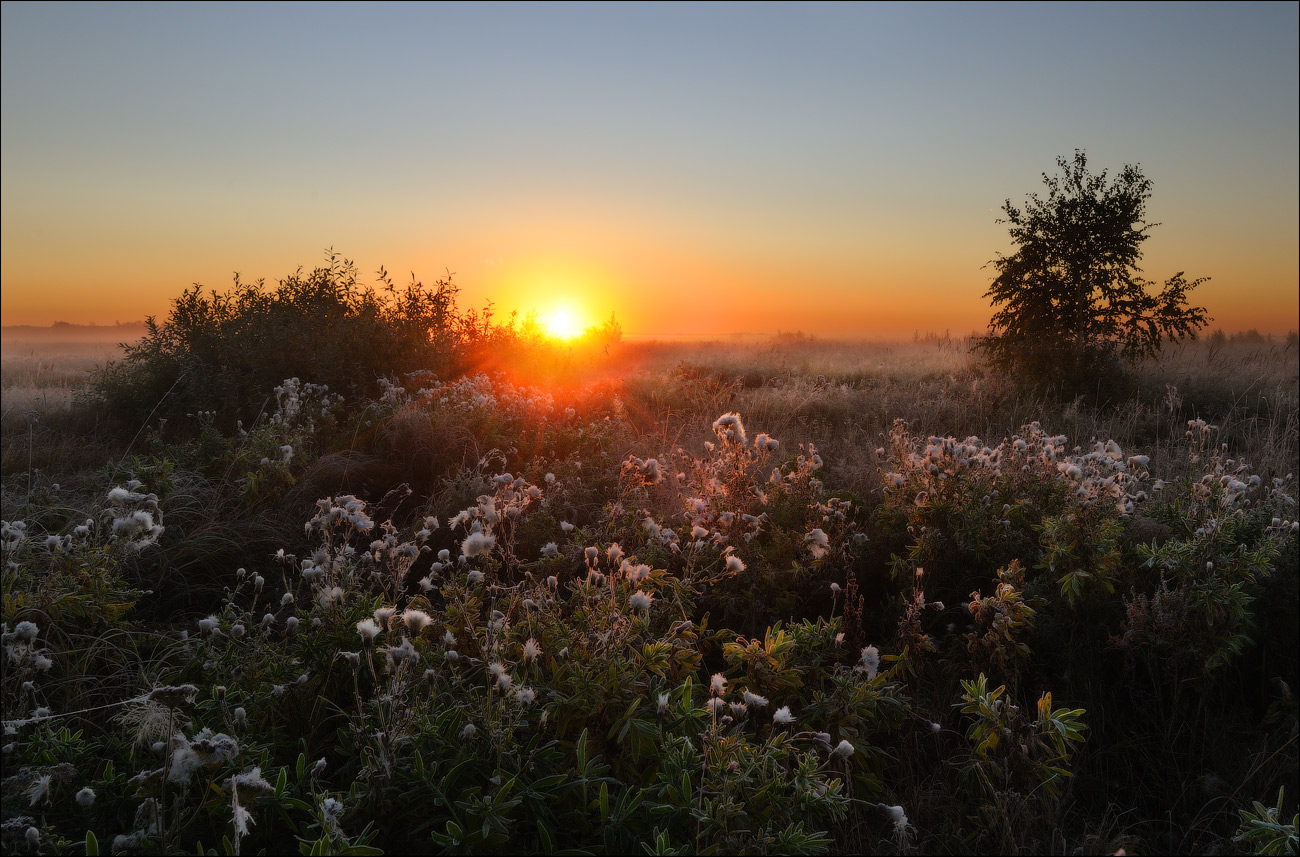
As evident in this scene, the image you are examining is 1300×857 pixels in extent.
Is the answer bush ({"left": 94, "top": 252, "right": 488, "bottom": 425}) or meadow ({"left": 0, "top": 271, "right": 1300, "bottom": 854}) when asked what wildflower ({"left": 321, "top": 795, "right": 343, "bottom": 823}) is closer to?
meadow ({"left": 0, "top": 271, "right": 1300, "bottom": 854})

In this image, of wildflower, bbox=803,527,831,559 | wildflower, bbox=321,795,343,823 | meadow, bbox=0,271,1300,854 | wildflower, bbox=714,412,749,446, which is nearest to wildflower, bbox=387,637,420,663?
meadow, bbox=0,271,1300,854

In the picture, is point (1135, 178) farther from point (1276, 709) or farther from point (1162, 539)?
point (1276, 709)

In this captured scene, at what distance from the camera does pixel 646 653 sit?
2.18m

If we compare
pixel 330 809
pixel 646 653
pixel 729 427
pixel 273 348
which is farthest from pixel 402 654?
pixel 273 348

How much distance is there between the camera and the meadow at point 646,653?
1.73 metres

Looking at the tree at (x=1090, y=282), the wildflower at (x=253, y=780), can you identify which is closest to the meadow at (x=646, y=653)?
the wildflower at (x=253, y=780)

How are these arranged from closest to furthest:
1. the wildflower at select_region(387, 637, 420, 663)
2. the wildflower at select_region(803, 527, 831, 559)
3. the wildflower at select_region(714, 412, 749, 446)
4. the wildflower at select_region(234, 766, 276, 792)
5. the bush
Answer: the wildflower at select_region(234, 766, 276, 792) → the wildflower at select_region(387, 637, 420, 663) → the wildflower at select_region(803, 527, 831, 559) → the wildflower at select_region(714, 412, 749, 446) → the bush

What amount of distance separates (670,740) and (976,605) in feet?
5.53

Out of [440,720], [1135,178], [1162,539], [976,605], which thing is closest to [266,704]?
[440,720]

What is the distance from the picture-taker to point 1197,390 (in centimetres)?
1038

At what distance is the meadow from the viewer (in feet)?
5.67

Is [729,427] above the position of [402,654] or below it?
above

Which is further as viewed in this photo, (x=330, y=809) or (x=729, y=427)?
(x=729, y=427)

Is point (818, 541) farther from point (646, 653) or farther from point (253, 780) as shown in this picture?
point (253, 780)
